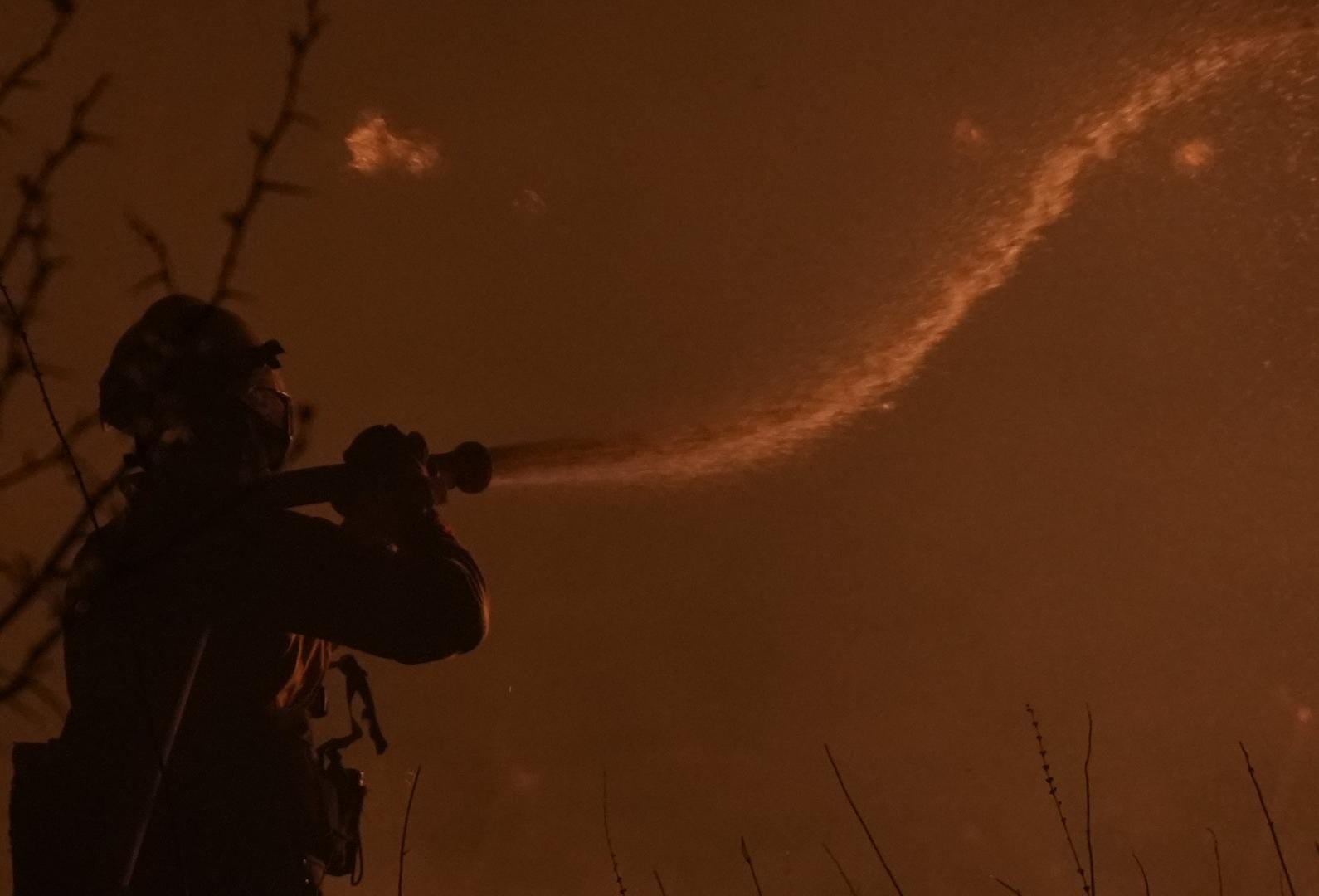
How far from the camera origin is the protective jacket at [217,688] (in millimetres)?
3350

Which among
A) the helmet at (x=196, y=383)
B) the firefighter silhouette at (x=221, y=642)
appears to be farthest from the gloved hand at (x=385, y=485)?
the helmet at (x=196, y=383)

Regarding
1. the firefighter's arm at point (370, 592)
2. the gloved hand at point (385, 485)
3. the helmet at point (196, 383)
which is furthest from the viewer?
the gloved hand at point (385, 485)

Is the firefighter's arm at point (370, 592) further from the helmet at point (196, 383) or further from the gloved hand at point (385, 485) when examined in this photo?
the helmet at point (196, 383)

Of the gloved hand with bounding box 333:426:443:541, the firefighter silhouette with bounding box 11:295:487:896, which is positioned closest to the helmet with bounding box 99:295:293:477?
the firefighter silhouette with bounding box 11:295:487:896

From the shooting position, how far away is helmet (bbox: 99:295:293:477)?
130 inches

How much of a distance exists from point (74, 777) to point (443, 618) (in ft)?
3.09

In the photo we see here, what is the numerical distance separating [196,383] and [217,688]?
776 millimetres

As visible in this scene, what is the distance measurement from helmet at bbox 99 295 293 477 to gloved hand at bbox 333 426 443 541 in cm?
26

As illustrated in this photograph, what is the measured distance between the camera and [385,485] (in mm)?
4055

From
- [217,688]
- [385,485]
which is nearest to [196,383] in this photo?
[385,485]

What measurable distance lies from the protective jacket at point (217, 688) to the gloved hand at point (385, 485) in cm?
13

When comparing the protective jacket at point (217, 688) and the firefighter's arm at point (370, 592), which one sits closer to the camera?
the protective jacket at point (217, 688)

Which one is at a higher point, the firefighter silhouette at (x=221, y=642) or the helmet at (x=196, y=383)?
the helmet at (x=196, y=383)

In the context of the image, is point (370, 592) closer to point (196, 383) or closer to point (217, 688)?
point (217, 688)
